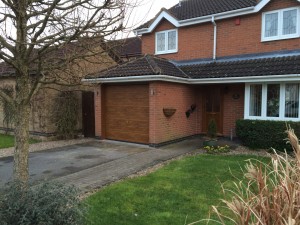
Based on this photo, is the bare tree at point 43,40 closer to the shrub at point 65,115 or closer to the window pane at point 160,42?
the shrub at point 65,115

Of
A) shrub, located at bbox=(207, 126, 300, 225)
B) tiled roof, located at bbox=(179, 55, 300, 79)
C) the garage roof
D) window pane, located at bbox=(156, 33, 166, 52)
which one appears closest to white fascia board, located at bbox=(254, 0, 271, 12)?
the garage roof

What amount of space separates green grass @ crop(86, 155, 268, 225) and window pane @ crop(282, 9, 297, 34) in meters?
7.11

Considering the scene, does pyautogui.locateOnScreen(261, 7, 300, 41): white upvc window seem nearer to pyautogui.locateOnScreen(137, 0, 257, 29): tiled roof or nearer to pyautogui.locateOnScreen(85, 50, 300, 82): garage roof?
pyautogui.locateOnScreen(85, 50, 300, 82): garage roof

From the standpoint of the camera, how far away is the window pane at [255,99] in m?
11.5

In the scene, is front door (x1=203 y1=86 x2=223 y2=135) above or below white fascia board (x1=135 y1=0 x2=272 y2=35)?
below

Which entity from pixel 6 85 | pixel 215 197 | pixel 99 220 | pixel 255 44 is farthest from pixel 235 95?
pixel 6 85

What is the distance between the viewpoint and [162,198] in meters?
5.68

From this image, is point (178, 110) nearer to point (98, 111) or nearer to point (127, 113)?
point (127, 113)

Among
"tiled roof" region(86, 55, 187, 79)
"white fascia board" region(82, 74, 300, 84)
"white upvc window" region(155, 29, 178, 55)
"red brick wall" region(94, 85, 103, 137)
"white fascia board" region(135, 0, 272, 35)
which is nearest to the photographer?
"white fascia board" region(82, 74, 300, 84)

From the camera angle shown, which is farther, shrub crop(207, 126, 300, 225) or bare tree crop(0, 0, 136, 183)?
bare tree crop(0, 0, 136, 183)

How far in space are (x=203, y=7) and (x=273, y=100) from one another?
24.3 ft

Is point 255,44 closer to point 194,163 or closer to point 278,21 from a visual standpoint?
point 278,21

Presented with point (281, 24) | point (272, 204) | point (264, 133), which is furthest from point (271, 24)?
point (272, 204)

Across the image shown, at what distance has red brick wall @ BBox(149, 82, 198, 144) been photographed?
11297 mm
